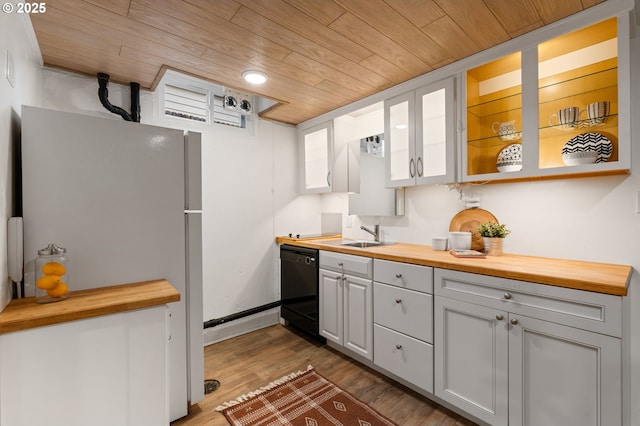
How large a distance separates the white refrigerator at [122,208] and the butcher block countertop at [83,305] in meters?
0.12

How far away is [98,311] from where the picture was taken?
1.17m

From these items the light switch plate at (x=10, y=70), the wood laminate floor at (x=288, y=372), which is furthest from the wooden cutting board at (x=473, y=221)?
the light switch plate at (x=10, y=70)

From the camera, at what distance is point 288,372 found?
228cm

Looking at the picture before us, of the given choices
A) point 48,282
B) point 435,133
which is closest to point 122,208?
point 48,282

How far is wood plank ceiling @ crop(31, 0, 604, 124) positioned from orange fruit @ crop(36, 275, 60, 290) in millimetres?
1321

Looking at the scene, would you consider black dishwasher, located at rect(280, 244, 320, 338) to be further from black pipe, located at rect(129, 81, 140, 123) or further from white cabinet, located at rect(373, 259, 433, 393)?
black pipe, located at rect(129, 81, 140, 123)

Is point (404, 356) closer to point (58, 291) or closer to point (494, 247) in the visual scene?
point (494, 247)

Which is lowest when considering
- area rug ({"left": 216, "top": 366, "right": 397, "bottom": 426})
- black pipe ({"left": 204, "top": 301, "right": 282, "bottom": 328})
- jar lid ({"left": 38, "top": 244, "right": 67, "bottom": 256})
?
area rug ({"left": 216, "top": 366, "right": 397, "bottom": 426})

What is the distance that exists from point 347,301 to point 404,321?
55 centimetres

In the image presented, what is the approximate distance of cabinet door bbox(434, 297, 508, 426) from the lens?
1.54m

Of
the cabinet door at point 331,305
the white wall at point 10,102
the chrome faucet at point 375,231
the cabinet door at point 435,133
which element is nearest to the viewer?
the white wall at point 10,102

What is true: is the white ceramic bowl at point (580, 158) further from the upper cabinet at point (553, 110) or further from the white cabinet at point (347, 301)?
the white cabinet at point (347, 301)

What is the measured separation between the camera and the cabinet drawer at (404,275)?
73.5 inches

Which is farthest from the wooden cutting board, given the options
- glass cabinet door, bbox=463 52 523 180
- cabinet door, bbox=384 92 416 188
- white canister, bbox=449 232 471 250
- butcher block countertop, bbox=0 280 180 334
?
butcher block countertop, bbox=0 280 180 334
